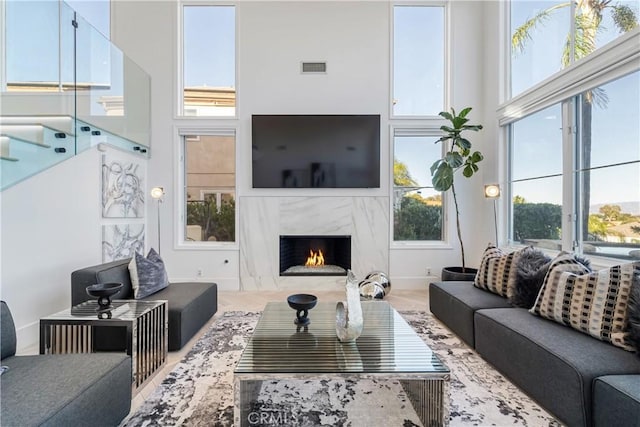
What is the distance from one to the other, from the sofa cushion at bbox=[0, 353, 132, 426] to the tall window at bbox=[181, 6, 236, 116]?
4.04 meters

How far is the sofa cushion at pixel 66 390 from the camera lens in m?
1.23

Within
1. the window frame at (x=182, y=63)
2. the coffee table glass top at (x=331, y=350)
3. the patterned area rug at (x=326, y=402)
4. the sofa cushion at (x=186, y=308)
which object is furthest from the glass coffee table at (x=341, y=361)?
the window frame at (x=182, y=63)

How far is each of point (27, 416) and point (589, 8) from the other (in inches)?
199

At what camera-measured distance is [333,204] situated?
15.7 ft

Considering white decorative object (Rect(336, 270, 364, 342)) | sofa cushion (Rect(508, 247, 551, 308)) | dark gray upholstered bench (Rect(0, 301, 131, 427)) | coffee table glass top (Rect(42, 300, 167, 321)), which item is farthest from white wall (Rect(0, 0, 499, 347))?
dark gray upholstered bench (Rect(0, 301, 131, 427))

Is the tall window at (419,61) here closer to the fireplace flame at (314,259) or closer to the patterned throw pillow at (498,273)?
the fireplace flame at (314,259)

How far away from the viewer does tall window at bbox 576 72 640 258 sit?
2.56m

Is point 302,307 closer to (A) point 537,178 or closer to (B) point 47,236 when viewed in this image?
(B) point 47,236

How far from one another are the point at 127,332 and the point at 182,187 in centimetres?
325

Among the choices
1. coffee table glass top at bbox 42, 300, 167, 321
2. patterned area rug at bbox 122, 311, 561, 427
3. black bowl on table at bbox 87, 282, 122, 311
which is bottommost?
patterned area rug at bbox 122, 311, 561, 427

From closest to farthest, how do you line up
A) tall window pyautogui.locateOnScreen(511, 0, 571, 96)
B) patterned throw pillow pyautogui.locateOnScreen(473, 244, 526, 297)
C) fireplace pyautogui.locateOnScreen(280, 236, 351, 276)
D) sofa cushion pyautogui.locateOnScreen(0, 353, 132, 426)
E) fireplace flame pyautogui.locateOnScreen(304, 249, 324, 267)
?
sofa cushion pyautogui.locateOnScreen(0, 353, 132, 426) < patterned throw pillow pyautogui.locateOnScreen(473, 244, 526, 297) < tall window pyautogui.locateOnScreen(511, 0, 571, 96) < fireplace pyautogui.locateOnScreen(280, 236, 351, 276) < fireplace flame pyautogui.locateOnScreen(304, 249, 324, 267)

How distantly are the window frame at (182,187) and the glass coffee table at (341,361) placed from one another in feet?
9.33

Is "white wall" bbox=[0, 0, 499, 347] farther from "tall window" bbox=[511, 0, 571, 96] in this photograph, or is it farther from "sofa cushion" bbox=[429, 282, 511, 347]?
"sofa cushion" bbox=[429, 282, 511, 347]

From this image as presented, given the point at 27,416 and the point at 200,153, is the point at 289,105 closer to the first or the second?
the point at 200,153
